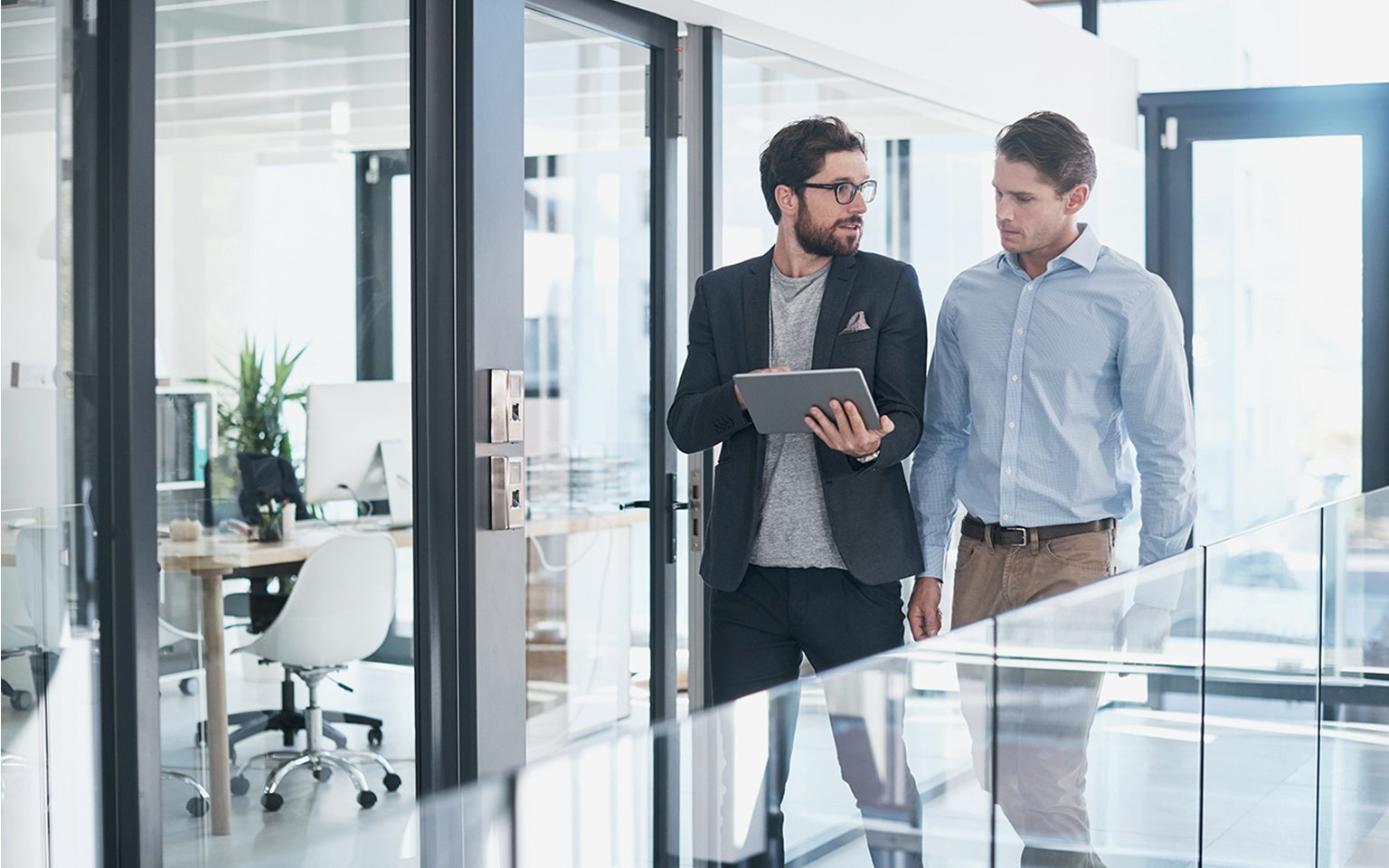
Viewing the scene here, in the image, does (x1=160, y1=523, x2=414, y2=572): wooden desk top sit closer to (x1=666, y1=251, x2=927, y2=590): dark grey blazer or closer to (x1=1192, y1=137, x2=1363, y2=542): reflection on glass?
(x1=666, y1=251, x2=927, y2=590): dark grey blazer

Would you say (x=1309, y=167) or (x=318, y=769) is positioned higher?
(x=1309, y=167)

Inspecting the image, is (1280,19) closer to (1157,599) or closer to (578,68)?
(578,68)

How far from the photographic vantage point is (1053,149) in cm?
262

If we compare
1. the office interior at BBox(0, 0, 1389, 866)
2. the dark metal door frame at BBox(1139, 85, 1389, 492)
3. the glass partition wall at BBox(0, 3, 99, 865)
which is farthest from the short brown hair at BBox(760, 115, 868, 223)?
the dark metal door frame at BBox(1139, 85, 1389, 492)

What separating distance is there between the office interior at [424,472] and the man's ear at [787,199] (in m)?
0.71

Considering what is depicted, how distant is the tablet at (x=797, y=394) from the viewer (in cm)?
250

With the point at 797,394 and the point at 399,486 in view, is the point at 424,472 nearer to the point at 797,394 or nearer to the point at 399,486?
the point at 399,486

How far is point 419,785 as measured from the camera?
321cm

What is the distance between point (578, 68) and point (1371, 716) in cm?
245

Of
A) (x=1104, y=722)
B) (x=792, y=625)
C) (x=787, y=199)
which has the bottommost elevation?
(x=1104, y=722)

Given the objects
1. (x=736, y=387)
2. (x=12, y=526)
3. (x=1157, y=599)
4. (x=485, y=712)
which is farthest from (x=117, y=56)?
(x=1157, y=599)

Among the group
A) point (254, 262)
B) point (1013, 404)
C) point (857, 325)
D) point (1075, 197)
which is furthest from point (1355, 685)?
point (254, 262)

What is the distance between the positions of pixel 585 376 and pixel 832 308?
1.10 metres

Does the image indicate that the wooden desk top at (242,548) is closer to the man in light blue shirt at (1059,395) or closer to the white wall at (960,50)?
the man in light blue shirt at (1059,395)
